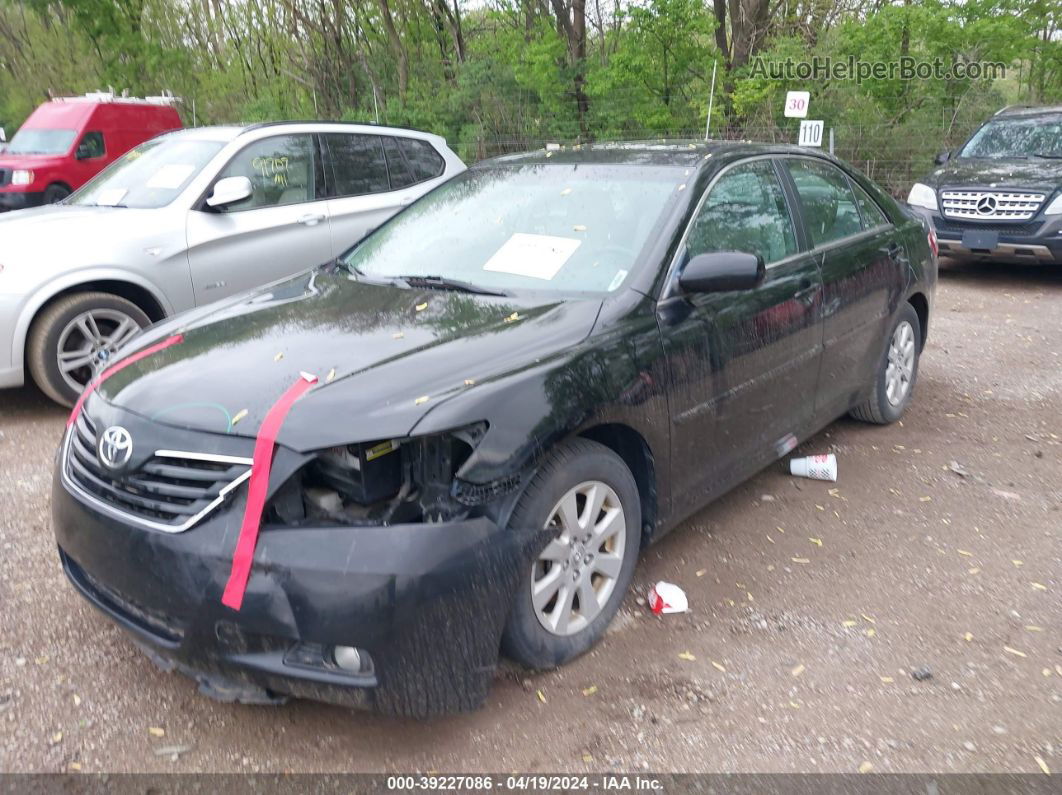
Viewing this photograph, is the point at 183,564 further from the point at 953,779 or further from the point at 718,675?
the point at 953,779

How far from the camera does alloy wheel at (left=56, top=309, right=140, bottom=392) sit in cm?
546

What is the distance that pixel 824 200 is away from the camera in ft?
15.2

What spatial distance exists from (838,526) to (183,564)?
294cm

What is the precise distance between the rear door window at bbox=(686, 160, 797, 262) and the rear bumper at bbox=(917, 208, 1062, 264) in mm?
5496

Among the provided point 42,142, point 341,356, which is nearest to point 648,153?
point 341,356

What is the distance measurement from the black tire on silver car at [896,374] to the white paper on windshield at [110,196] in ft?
16.6

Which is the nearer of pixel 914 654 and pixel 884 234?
pixel 914 654

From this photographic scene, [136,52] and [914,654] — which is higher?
[136,52]

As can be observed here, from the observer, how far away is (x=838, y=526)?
13.8ft

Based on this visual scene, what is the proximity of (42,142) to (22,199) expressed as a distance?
3.83 feet

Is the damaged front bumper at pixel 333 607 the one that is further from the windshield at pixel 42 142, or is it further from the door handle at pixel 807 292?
the windshield at pixel 42 142

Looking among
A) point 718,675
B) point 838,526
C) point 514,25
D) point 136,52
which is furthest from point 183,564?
point 136,52

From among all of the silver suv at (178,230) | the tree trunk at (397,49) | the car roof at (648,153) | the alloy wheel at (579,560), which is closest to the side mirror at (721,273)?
the car roof at (648,153)

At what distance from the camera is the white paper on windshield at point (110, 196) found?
6250mm
